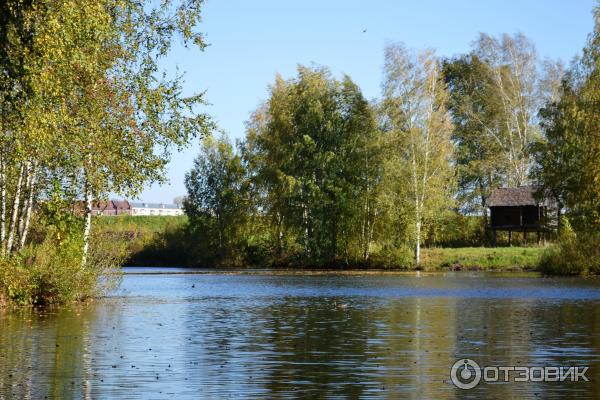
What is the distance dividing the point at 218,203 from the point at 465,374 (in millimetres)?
85836

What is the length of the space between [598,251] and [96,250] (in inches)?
1550

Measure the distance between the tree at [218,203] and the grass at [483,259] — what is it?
2317cm

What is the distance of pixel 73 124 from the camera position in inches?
1208

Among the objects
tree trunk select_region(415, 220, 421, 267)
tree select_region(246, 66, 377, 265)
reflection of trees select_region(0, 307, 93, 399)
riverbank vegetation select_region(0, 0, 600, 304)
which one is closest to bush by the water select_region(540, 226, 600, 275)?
riverbank vegetation select_region(0, 0, 600, 304)

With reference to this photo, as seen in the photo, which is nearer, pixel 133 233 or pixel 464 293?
pixel 464 293

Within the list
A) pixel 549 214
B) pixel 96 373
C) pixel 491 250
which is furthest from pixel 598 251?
pixel 96 373

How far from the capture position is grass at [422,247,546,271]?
79062 mm

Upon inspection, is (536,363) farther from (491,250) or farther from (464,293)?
(491,250)

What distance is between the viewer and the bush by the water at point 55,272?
3366 centimetres

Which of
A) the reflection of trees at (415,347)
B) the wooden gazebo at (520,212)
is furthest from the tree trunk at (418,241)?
the reflection of trees at (415,347)

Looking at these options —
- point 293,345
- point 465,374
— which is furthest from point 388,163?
point 465,374

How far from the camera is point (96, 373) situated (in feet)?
62.8

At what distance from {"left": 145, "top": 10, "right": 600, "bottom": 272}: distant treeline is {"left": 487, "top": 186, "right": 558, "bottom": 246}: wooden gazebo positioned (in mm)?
3458

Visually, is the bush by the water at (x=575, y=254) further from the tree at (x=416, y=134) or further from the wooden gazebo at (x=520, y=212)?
the wooden gazebo at (x=520, y=212)
